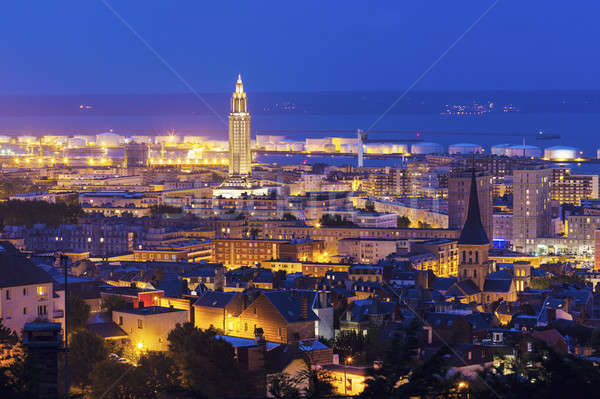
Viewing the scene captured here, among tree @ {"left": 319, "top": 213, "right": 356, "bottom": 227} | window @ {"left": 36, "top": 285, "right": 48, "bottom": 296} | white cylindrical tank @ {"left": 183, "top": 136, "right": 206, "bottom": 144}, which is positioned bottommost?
window @ {"left": 36, "top": 285, "right": 48, "bottom": 296}

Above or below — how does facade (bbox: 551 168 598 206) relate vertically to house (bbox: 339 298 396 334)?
above

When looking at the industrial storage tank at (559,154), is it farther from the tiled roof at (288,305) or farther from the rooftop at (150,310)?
the rooftop at (150,310)

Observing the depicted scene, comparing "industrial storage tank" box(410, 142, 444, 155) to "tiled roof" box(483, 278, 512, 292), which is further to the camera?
"industrial storage tank" box(410, 142, 444, 155)

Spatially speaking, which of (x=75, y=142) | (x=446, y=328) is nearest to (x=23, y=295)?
(x=446, y=328)

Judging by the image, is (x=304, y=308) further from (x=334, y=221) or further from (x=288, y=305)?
(x=334, y=221)

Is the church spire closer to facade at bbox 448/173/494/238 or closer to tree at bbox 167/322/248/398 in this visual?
facade at bbox 448/173/494/238

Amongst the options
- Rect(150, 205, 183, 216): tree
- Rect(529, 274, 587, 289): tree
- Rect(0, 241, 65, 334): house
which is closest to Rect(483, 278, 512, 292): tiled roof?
Rect(529, 274, 587, 289): tree

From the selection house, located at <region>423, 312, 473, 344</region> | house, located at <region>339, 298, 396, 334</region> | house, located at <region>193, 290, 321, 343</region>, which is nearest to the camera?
house, located at <region>423, 312, 473, 344</region>

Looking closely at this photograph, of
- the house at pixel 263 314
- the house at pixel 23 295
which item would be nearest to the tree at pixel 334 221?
the house at pixel 263 314
